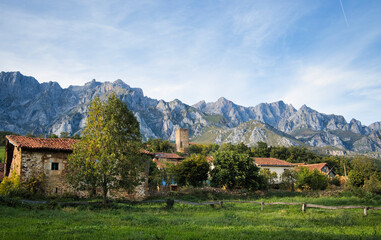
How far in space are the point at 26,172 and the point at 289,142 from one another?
186 m

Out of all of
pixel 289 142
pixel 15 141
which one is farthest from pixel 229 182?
pixel 289 142

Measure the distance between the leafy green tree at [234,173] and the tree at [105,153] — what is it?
20.1 metres

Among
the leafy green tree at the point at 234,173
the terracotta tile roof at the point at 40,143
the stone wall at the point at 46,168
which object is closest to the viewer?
the stone wall at the point at 46,168

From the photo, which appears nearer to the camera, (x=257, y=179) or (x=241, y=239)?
(x=241, y=239)

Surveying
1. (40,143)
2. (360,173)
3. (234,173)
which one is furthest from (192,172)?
(360,173)

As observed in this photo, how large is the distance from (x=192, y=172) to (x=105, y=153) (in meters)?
24.7

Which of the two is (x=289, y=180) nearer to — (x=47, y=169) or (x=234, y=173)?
(x=234, y=173)

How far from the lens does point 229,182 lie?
131 ft

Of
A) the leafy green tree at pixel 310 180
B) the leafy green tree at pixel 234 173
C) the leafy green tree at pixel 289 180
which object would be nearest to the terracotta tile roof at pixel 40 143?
the leafy green tree at pixel 234 173

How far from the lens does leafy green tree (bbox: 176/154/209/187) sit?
43.0 m

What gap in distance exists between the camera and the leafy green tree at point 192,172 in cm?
4303

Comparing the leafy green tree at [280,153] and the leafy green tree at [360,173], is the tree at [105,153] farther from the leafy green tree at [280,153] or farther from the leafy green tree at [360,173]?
the leafy green tree at [280,153]

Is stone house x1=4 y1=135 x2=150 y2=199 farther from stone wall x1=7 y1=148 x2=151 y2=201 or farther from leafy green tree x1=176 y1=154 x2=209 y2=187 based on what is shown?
leafy green tree x1=176 y1=154 x2=209 y2=187

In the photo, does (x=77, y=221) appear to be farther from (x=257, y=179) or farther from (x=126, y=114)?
(x=257, y=179)
